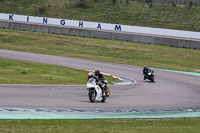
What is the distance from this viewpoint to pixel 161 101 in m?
17.8

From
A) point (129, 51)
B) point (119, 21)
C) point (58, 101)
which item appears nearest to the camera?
point (58, 101)

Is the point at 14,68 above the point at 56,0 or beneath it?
beneath

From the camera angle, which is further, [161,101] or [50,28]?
[50,28]

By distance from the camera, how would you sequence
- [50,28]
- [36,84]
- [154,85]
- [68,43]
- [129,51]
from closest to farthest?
1. [36,84]
2. [154,85]
3. [129,51]
4. [68,43]
5. [50,28]

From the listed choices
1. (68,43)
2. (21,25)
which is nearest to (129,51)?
(68,43)

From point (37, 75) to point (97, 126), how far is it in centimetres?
1279

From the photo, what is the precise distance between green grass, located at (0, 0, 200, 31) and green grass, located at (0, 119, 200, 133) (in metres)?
38.9

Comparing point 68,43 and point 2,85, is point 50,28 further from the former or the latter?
point 2,85

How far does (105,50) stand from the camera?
140ft

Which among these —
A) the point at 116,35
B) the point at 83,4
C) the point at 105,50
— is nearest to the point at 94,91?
A: the point at 105,50

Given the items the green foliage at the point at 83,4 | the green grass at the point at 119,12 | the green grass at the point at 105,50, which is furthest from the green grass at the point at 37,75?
the green foliage at the point at 83,4

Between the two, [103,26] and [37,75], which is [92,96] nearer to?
[37,75]

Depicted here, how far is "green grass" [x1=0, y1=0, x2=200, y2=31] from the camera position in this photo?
51.8 m

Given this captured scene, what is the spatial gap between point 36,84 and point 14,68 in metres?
5.94
